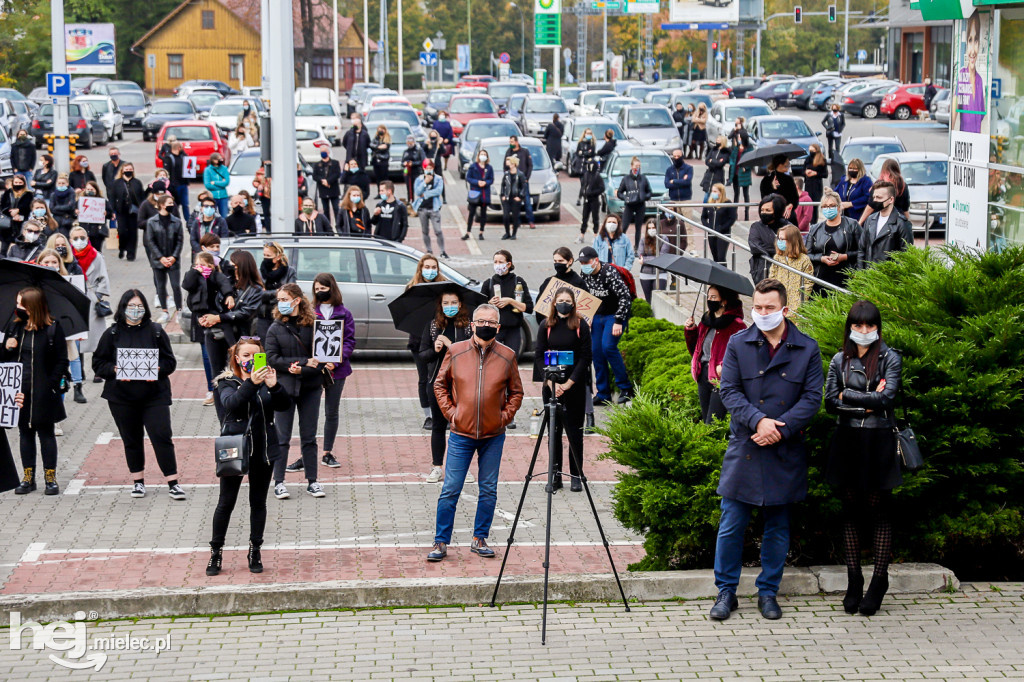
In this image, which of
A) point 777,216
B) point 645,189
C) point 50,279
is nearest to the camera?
point 50,279

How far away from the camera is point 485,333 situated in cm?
853

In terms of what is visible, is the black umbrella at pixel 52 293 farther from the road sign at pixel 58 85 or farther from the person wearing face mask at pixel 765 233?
the road sign at pixel 58 85

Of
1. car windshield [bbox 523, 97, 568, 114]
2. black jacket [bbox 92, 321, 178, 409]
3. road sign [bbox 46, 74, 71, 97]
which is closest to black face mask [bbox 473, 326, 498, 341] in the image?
black jacket [bbox 92, 321, 178, 409]

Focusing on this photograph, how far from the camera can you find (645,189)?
2269 centimetres

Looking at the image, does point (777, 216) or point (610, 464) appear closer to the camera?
point (610, 464)

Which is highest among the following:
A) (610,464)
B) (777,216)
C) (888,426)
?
(777,216)

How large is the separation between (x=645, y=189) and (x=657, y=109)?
53.7 ft

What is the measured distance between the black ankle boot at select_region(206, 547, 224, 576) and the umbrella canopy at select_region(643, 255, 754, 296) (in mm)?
3567

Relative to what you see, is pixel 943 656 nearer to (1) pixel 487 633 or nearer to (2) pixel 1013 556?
(2) pixel 1013 556

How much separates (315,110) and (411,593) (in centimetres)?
3876

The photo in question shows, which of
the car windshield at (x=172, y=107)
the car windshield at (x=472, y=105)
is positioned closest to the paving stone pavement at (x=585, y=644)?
the car windshield at (x=472, y=105)

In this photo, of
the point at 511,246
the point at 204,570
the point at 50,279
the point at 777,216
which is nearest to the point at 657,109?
the point at 511,246

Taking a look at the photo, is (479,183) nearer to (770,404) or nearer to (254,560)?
(254,560)

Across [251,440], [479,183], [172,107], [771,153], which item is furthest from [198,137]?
[251,440]
